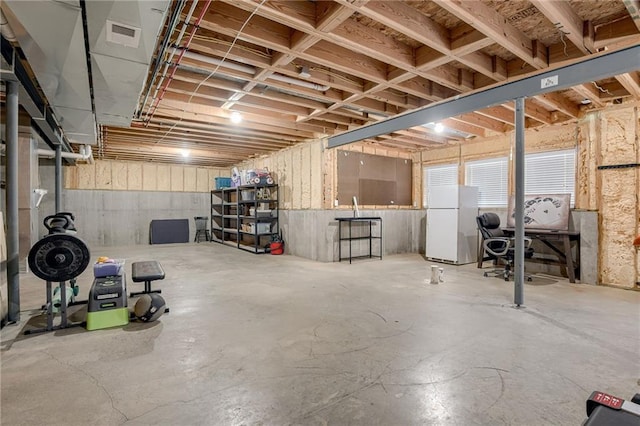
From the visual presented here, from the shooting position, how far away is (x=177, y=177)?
414 inches

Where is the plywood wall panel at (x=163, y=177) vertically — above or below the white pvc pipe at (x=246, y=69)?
below

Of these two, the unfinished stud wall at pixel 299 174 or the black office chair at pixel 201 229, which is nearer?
the unfinished stud wall at pixel 299 174

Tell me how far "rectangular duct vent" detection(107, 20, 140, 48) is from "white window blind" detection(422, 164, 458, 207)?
6.71 m

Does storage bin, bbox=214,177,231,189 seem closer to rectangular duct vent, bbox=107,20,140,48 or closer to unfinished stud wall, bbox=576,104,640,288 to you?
rectangular duct vent, bbox=107,20,140,48

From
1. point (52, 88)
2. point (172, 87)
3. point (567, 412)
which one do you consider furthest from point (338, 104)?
point (567, 412)

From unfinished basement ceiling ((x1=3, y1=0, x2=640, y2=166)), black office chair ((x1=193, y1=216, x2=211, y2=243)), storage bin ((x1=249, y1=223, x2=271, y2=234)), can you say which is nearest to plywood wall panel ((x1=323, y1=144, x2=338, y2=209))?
unfinished basement ceiling ((x1=3, y1=0, x2=640, y2=166))

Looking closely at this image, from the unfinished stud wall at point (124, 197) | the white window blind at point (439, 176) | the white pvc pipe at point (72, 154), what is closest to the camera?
the white pvc pipe at point (72, 154)

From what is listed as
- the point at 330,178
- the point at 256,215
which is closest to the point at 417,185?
the point at 330,178

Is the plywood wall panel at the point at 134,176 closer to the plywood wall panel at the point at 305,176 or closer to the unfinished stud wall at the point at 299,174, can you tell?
the unfinished stud wall at the point at 299,174

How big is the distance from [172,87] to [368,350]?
369cm

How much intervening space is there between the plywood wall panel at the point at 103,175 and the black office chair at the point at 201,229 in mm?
2675

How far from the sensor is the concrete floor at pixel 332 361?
173 centimetres

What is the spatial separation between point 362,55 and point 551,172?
4267 millimetres

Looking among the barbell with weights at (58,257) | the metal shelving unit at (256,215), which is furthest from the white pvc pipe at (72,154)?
the barbell with weights at (58,257)
